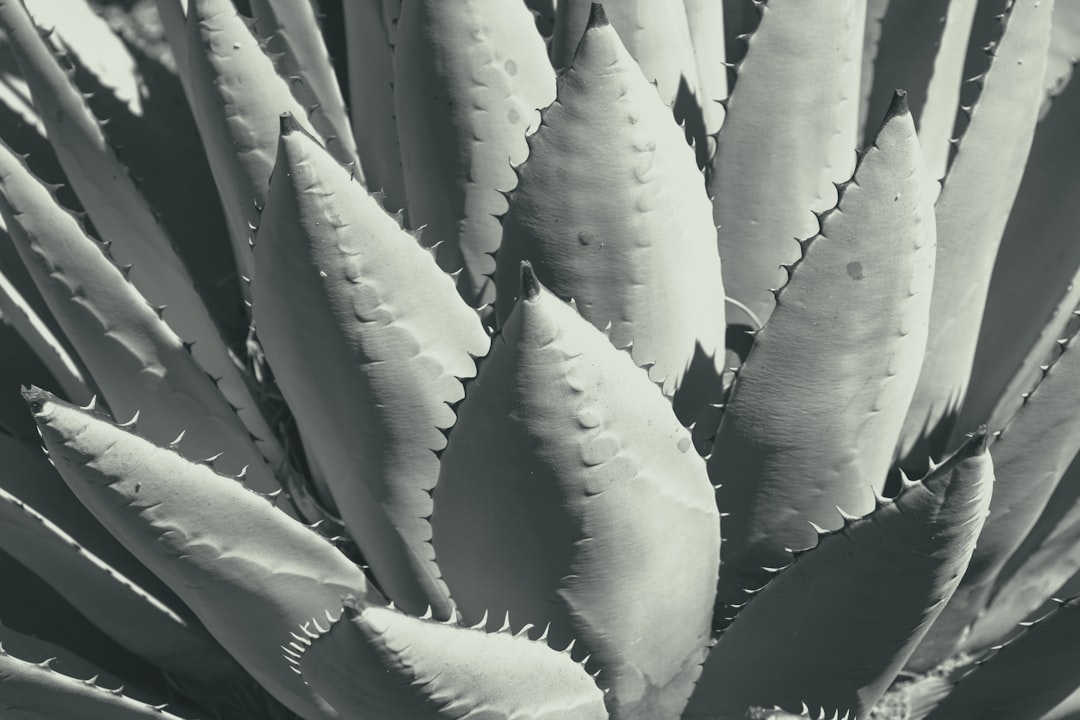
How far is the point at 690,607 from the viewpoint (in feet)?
3.32

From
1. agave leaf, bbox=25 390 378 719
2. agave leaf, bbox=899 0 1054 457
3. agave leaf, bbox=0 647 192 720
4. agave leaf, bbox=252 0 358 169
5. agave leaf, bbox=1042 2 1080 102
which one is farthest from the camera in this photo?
agave leaf, bbox=1042 2 1080 102

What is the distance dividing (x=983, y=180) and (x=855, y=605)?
466 mm

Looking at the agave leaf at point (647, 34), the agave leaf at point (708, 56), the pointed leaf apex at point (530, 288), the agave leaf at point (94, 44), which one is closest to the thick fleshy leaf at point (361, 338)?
the pointed leaf apex at point (530, 288)

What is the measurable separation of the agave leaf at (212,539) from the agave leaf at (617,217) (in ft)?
0.83

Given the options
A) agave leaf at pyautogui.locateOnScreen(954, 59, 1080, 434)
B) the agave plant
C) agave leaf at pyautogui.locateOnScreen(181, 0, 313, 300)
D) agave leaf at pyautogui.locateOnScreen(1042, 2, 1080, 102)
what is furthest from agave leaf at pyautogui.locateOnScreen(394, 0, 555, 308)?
agave leaf at pyautogui.locateOnScreen(1042, 2, 1080, 102)

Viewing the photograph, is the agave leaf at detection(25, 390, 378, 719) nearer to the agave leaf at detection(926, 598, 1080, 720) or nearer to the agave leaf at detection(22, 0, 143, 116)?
the agave leaf at detection(926, 598, 1080, 720)

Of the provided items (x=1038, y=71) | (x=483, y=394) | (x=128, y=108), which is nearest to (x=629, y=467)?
(x=483, y=394)

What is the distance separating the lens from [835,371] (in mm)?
984

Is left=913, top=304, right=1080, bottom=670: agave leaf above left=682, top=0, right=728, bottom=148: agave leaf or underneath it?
underneath

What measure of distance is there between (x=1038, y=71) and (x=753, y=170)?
29cm

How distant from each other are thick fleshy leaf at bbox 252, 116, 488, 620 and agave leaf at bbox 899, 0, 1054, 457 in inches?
18.6

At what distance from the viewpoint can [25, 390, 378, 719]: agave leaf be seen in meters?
0.86

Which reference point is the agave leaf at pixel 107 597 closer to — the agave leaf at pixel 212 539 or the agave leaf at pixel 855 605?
the agave leaf at pixel 212 539

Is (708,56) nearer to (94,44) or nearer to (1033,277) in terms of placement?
(1033,277)
